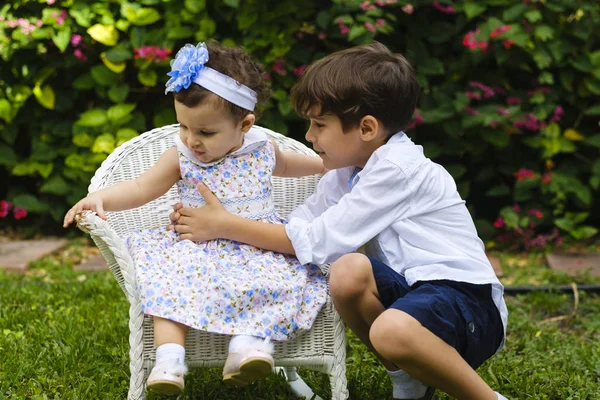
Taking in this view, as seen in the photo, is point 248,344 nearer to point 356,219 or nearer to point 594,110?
point 356,219

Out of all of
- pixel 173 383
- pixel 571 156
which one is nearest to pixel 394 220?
pixel 173 383

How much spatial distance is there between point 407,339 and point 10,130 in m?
3.22

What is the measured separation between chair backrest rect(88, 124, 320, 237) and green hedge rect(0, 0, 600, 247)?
150 centimetres

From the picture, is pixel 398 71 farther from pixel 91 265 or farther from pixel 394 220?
pixel 91 265

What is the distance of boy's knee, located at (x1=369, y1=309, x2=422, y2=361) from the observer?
6.31 feet

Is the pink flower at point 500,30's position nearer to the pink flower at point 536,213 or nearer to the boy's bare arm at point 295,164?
the pink flower at point 536,213

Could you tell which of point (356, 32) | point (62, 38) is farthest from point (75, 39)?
point (356, 32)

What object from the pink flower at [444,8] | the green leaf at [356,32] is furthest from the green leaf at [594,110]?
the green leaf at [356,32]

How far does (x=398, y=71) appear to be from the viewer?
2.20m

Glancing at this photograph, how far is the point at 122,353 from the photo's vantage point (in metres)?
2.73

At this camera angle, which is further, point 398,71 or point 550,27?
point 550,27

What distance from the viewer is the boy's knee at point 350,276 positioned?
1997 mm

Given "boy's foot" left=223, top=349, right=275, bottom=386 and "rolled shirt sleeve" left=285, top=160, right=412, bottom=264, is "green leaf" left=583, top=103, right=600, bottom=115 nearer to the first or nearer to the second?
"rolled shirt sleeve" left=285, top=160, right=412, bottom=264

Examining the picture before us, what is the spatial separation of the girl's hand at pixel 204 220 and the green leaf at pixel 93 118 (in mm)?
2166
